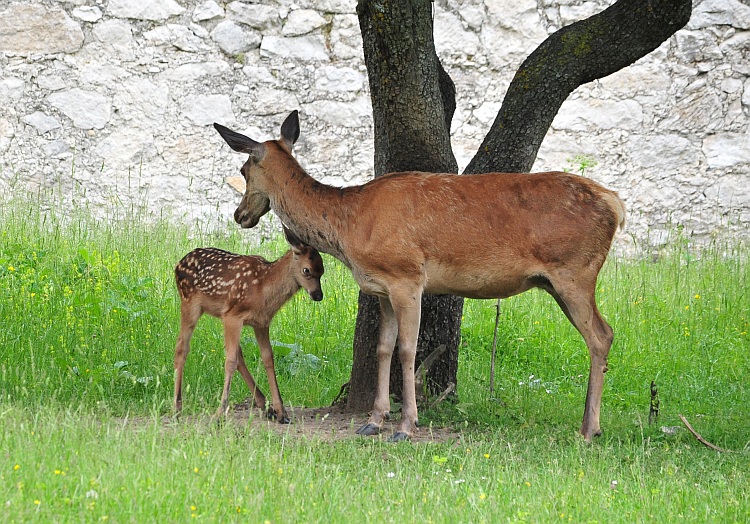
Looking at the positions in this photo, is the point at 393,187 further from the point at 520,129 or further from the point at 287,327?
the point at 287,327

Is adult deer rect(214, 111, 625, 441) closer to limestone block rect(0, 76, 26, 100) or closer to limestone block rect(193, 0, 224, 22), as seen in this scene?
limestone block rect(193, 0, 224, 22)

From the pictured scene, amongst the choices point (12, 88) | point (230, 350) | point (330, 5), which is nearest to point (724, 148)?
point (330, 5)

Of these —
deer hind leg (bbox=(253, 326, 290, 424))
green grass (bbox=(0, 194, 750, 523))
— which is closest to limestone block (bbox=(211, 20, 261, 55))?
green grass (bbox=(0, 194, 750, 523))

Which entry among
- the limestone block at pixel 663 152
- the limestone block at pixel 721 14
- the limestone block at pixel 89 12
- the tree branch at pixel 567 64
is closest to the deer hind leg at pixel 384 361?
the tree branch at pixel 567 64

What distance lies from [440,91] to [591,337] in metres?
2.13

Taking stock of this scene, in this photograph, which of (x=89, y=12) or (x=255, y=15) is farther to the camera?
(x=255, y=15)

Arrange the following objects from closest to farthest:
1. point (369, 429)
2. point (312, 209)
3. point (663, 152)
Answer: point (369, 429), point (312, 209), point (663, 152)

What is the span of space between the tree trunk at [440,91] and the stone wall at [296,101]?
465cm

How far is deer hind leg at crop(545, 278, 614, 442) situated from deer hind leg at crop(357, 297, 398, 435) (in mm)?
1133

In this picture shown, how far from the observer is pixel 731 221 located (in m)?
12.8

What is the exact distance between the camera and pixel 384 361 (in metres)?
7.41

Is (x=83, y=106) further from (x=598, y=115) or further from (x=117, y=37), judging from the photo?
(x=598, y=115)

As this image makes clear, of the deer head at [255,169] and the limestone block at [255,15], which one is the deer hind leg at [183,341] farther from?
the limestone block at [255,15]

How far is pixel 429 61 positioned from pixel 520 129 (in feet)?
2.85
